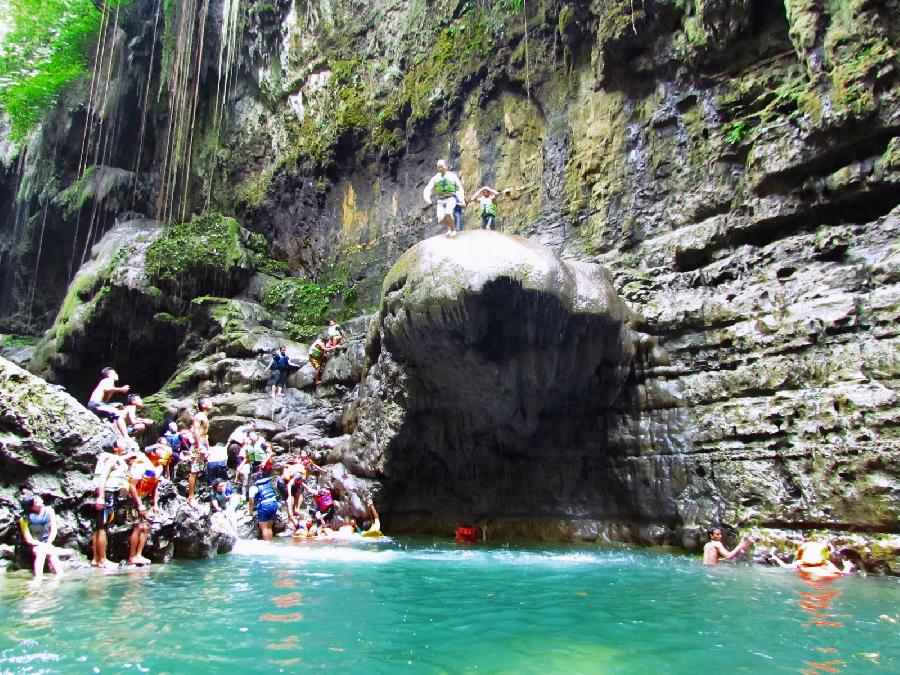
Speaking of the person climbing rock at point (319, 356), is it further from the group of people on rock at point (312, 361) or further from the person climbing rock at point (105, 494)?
the person climbing rock at point (105, 494)

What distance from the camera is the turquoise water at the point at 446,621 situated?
3803 millimetres

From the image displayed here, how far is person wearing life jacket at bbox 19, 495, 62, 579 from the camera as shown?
21.9 feet

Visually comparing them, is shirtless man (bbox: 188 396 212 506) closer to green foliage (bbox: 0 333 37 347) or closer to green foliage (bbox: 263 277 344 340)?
green foliage (bbox: 263 277 344 340)

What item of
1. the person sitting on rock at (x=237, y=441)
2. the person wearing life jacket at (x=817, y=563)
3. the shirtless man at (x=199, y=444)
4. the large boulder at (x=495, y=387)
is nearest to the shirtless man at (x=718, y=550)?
the person wearing life jacket at (x=817, y=563)

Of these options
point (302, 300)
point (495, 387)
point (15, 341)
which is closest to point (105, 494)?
point (495, 387)

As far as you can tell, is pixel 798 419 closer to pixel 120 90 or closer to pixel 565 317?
pixel 565 317

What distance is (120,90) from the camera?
26109 mm

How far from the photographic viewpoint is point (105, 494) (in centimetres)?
727

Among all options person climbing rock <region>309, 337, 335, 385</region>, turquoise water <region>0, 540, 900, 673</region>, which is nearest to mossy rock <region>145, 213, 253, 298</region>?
person climbing rock <region>309, 337, 335, 385</region>

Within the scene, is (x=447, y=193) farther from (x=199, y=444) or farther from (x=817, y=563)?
(x=817, y=563)

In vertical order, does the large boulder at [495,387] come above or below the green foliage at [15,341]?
below

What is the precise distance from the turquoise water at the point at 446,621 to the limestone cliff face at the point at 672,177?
2389 millimetres

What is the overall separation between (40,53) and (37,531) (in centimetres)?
3232

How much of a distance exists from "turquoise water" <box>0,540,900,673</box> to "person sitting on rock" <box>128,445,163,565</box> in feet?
1.54
